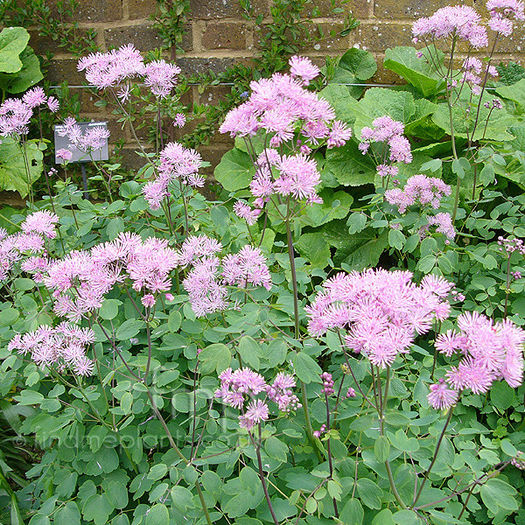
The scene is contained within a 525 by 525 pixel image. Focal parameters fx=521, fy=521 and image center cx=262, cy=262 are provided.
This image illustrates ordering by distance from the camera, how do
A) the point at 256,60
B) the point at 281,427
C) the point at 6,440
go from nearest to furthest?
1. the point at 281,427
2. the point at 6,440
3. the point at 256,60

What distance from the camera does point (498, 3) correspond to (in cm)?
173

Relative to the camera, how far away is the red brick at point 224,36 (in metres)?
2.62

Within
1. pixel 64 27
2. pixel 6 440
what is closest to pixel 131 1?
pixel 64 27

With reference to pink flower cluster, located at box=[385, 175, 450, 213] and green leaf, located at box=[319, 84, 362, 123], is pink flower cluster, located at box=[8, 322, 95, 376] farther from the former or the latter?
green leaf, located at box=[319, 84, 362, 123]

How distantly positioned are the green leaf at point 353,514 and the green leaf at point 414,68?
2086 millimetres

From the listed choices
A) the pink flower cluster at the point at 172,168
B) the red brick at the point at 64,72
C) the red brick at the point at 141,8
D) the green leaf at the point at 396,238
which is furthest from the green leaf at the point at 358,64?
the pink flower cluster at the point at 172,168

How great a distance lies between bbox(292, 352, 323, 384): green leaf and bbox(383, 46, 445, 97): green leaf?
75.2 inches

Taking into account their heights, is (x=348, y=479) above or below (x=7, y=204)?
above

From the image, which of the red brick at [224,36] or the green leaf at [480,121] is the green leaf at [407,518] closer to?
the green leaf at [480,121]

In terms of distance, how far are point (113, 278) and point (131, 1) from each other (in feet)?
7.20

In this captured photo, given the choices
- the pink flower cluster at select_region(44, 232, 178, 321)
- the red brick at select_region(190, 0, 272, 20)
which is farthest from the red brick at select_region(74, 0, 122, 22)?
the pink flower cluster at select_region(44, 232, 178, 321)

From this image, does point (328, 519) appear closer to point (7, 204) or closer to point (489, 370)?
point (489, 370)

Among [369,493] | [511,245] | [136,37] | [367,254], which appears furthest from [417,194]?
[136,37]

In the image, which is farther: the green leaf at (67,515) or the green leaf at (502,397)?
the green leaf at (502,397)
